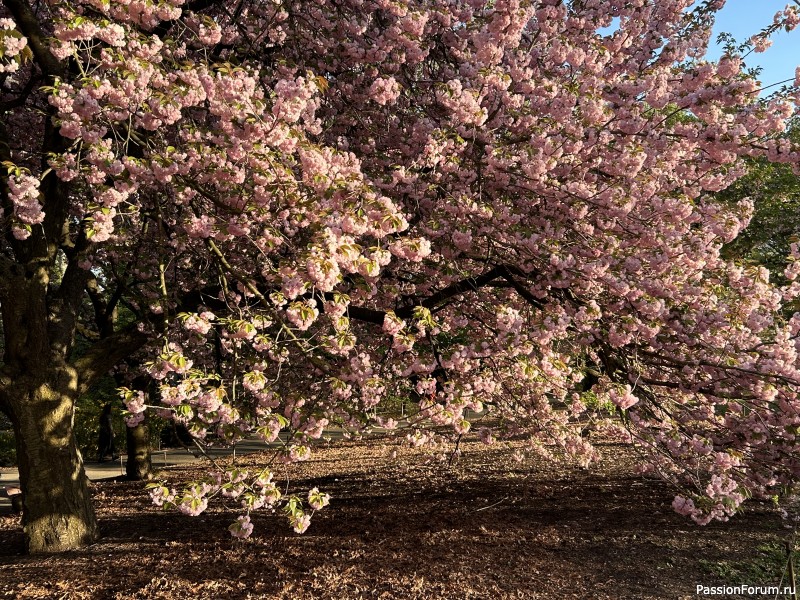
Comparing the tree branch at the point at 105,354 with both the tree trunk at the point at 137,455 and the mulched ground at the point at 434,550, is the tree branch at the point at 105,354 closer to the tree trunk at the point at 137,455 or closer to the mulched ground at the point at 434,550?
the mulched ground at the point at 434,550

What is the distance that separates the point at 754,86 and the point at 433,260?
139 inches

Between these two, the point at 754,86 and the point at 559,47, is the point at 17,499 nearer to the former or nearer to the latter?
the point at 559,47

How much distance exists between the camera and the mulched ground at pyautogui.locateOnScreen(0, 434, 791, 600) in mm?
5723

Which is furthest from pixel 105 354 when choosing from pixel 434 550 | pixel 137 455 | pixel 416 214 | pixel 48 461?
pixel 137 455

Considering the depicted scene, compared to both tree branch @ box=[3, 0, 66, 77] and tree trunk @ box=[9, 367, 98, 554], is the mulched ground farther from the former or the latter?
tree branch @ box=[3, 0, 66, 77]

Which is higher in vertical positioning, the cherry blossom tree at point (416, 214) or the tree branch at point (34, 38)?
the tree branch at point (34, 38)

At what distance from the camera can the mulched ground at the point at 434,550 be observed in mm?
5723

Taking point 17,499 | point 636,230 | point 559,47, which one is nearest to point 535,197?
point 636,230

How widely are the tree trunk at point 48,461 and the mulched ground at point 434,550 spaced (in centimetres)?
31

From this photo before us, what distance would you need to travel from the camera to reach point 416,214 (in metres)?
6.01

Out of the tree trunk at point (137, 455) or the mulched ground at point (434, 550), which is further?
the tree trunk at point (137, 455)

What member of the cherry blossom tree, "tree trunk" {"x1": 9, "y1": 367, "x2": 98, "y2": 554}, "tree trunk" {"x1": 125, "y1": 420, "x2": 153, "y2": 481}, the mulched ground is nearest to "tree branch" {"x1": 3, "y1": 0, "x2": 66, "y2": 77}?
the cherry blossom tree

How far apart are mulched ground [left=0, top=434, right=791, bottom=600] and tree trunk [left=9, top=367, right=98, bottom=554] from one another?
0.31 metres

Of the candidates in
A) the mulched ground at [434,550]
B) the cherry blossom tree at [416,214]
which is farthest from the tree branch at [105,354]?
the mulched ground at [434,550]
